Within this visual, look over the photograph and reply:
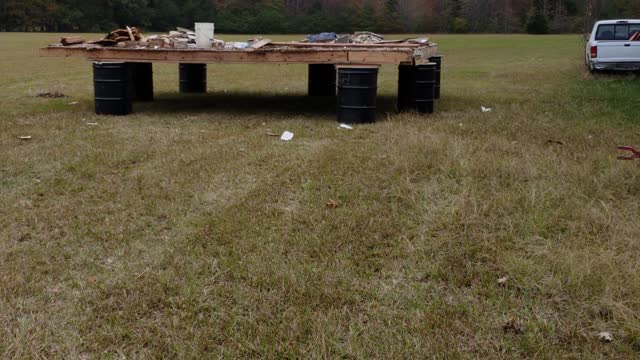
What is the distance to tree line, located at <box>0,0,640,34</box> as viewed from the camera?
7906cm

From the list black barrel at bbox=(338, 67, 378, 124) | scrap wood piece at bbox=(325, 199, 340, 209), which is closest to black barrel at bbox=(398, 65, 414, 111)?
black barrel at bbox=(338, 67, 378, 124)

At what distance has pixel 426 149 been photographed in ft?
21.4

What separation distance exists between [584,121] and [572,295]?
18.8 feet

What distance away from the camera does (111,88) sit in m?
9.27

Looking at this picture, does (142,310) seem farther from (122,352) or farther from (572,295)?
(572,295)

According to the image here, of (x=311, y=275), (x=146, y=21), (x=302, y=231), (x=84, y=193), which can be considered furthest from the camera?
(x=146, y=21)

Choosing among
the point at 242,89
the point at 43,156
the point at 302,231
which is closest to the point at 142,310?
the point at 302,231

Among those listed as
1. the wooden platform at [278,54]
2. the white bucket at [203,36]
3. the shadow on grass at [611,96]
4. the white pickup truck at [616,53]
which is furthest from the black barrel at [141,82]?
the white pickup truck at [616,53]

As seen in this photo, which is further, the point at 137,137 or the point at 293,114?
the point at 293,114

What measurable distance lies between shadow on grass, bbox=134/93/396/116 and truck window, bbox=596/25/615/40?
30.3 ft

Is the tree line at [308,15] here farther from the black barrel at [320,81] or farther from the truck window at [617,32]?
the black barrel at [320,81]

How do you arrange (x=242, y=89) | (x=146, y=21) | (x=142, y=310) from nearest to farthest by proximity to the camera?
(x=142, y=310), (x=242, y=89), (x=146, y=21)

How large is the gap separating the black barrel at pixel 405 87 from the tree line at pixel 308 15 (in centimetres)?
7011

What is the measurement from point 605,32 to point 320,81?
33.7 feet
